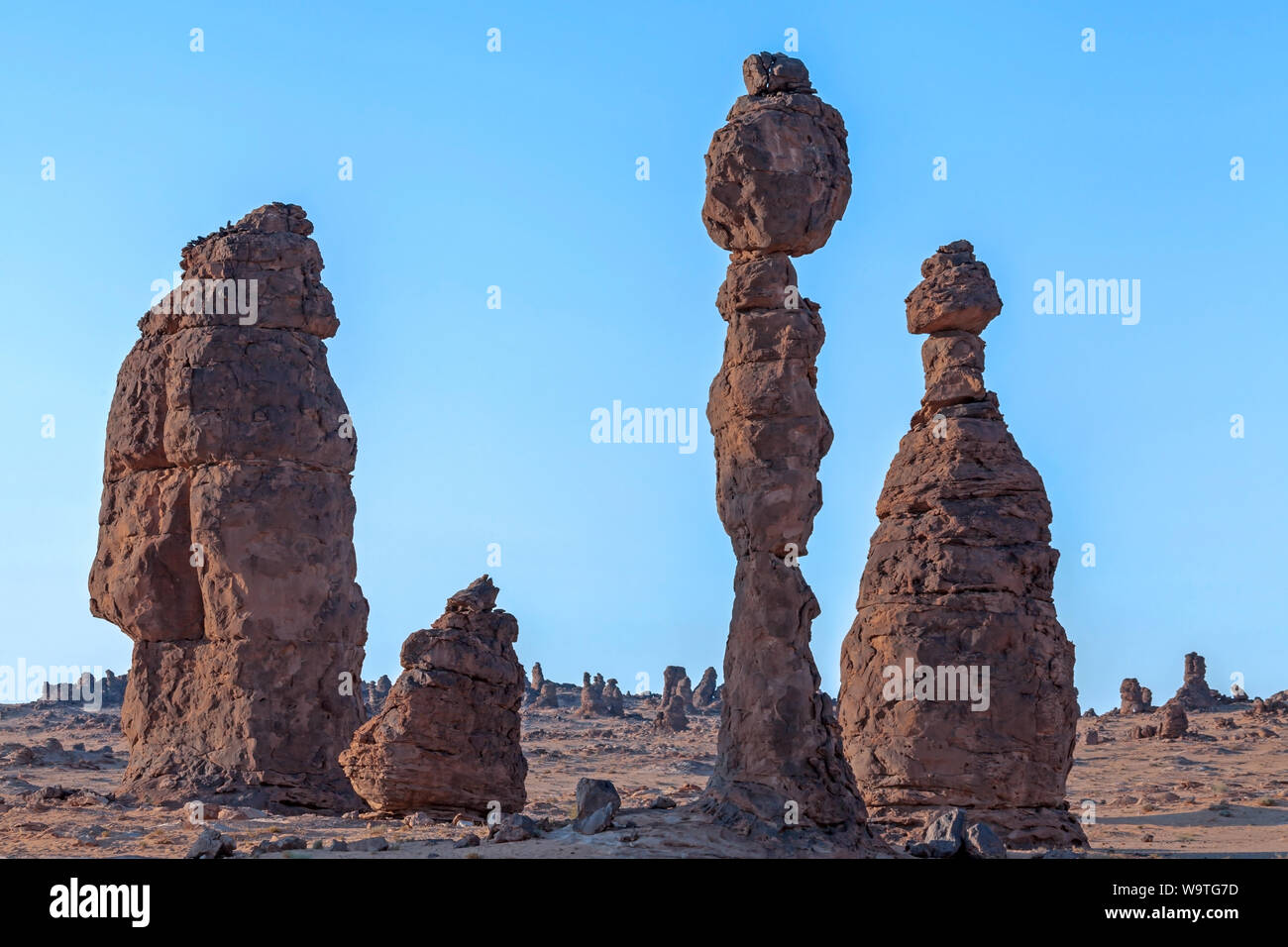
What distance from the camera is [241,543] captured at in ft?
74.0

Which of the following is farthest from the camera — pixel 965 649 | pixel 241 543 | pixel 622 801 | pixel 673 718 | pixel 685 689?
pixel 685 689

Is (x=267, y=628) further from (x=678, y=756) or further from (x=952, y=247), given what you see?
(x=678, y=756)

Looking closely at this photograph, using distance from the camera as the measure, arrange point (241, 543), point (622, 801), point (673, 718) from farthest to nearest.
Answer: point (673, 718) < point (622, 801) < point (241, 543)

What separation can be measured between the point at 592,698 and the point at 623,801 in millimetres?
31856

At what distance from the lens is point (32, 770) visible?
30859mm

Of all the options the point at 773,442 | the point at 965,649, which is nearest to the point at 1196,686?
the point at 965,649

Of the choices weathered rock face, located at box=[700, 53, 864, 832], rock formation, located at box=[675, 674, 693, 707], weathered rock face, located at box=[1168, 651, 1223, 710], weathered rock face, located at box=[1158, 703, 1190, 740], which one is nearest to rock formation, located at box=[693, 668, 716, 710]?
rock formation, located at box=[675, 674, 693, 707]

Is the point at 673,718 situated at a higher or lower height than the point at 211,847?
lower

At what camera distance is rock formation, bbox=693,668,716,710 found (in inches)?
2416

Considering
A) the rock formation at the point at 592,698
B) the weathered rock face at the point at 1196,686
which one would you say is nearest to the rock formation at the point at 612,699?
the rock formation at the point at 592,698

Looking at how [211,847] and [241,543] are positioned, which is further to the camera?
[241,543]

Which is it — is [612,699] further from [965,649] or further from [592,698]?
[965,649]
